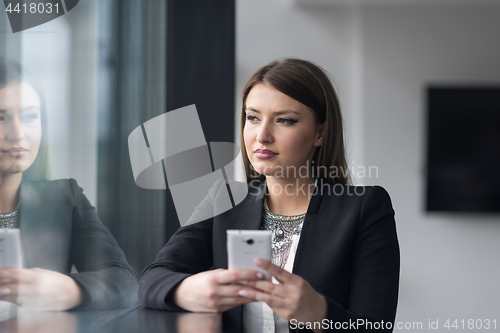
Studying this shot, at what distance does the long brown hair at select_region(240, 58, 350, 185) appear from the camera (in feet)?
3.44

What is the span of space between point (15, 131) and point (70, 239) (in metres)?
0.22

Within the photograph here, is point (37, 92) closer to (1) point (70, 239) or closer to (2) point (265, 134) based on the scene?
(1) point (70, 239)

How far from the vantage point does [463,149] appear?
8.36 feet

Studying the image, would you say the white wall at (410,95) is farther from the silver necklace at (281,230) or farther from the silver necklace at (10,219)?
the silver necklace at (10,219)

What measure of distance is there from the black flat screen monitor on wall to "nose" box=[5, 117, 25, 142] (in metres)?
2.46

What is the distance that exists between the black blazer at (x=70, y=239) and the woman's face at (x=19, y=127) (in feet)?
0.14

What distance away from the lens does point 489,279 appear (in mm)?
2568

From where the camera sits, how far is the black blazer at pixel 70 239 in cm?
61

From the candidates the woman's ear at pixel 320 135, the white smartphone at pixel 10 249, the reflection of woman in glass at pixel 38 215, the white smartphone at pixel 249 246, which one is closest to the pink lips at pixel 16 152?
the reflection of woman in glass at pixel 38 215

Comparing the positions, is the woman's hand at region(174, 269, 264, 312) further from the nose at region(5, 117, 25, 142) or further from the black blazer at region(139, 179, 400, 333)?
the nose at region(5, 117, 25, 142)

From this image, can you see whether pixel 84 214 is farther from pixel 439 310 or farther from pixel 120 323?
pixel 439 310

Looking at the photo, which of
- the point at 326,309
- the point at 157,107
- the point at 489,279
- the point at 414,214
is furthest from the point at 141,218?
the point at 489,279

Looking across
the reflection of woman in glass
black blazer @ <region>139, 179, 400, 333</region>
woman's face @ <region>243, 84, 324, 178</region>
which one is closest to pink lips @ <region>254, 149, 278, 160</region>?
woman's face @ <region>243, 84, 324, 178</region>

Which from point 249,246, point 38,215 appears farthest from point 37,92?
point 249,246
